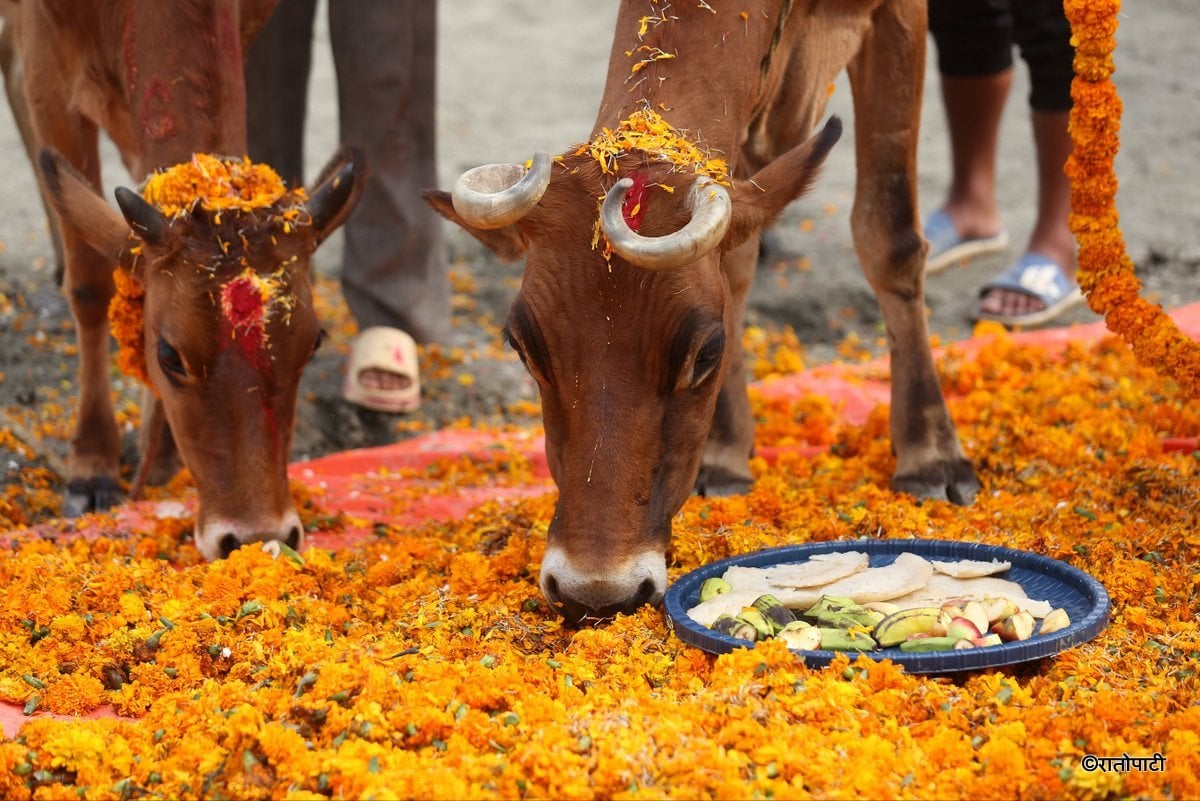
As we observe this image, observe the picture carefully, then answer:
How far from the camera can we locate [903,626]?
3.79 meters

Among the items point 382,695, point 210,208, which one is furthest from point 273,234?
point 382,695

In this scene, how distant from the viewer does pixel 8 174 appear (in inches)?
471

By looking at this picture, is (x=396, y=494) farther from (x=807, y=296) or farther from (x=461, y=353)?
(x=807, y=296)

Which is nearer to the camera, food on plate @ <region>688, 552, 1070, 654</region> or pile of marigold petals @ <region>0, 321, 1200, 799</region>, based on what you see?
pile of marigold petals @ <region>0, 321, 1200, 799</region>

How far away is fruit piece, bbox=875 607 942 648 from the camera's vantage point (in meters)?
3.78

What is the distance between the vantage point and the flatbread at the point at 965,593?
13.2ft

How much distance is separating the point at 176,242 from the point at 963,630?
2.99 m

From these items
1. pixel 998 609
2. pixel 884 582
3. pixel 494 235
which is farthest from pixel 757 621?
pixel 494 235

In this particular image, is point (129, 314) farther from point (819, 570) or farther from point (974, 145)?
point (974, 145)

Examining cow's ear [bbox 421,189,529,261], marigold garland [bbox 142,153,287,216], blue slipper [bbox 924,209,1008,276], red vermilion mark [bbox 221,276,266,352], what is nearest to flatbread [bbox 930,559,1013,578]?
cow's ear [bbox 421,189,529,261]

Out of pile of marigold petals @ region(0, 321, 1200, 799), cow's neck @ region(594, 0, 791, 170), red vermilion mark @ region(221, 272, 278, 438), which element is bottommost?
pile of marigold petals @ region(0, 321, 1200, 799)

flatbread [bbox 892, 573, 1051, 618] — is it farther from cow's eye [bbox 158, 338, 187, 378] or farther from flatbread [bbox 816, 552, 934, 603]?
cow's eye [bbox 158, 338, 187, 378]

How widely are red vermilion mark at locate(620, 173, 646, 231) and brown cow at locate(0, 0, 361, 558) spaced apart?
1.58 m

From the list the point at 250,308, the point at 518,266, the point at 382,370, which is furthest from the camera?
the point at 518,266
